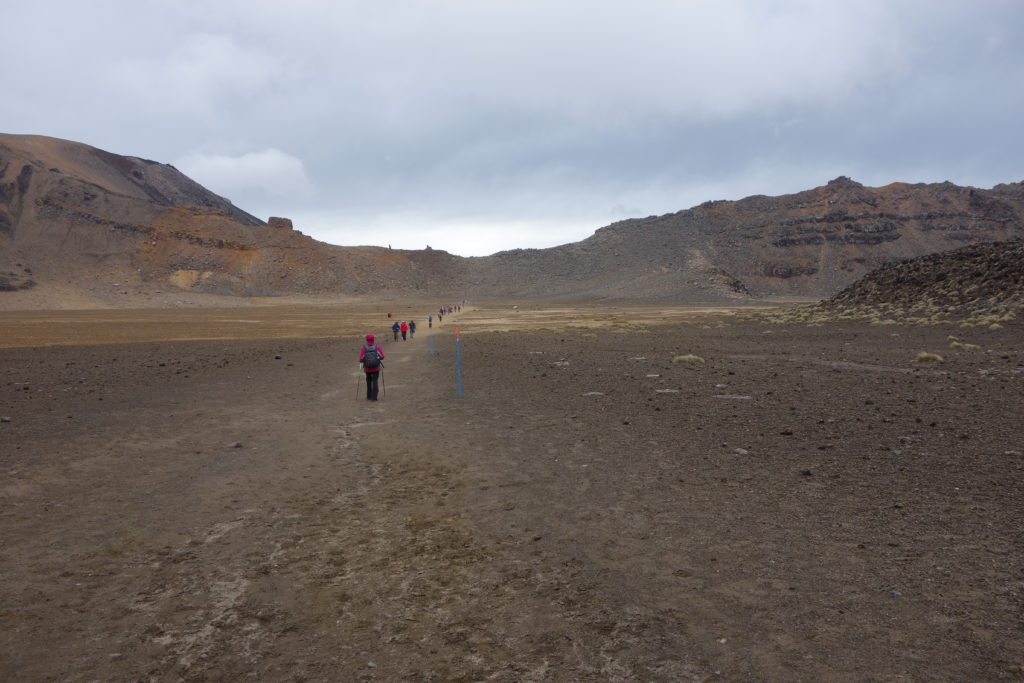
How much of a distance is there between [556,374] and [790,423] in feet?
27.9

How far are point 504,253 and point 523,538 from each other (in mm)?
156681

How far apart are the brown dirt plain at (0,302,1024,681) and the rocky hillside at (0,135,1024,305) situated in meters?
100

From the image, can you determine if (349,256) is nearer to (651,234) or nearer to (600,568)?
(651,234)

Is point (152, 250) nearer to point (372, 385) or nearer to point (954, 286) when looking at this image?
point (372, 385)

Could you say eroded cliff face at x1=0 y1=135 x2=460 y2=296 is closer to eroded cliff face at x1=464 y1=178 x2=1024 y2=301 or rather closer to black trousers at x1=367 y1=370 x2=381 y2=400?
eroded cliff face at x1=464 y1=178 x2=1024 y2=301

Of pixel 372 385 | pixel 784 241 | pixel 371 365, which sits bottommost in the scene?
pixel 372 385

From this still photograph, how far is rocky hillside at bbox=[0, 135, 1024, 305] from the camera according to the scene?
113562 millimetres

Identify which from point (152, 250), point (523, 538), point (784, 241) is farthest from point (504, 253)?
point (523, 538)

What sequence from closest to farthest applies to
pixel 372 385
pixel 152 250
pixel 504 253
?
pixel 372 385
pixel 152 250
pixel 504 253

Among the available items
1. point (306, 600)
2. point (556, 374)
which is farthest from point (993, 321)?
point (306, 600)

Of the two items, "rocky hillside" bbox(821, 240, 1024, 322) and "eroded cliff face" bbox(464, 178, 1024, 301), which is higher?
"eroded cliff face" bbox(464, 178, 1024, 301)

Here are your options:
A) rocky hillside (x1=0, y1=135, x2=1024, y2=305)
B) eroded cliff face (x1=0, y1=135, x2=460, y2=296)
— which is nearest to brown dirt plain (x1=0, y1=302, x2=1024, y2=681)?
rocky hillside (x1=0, y1=135, x2=1024, y2=305)

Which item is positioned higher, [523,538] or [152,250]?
[152,250]

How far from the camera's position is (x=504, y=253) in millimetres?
160750
